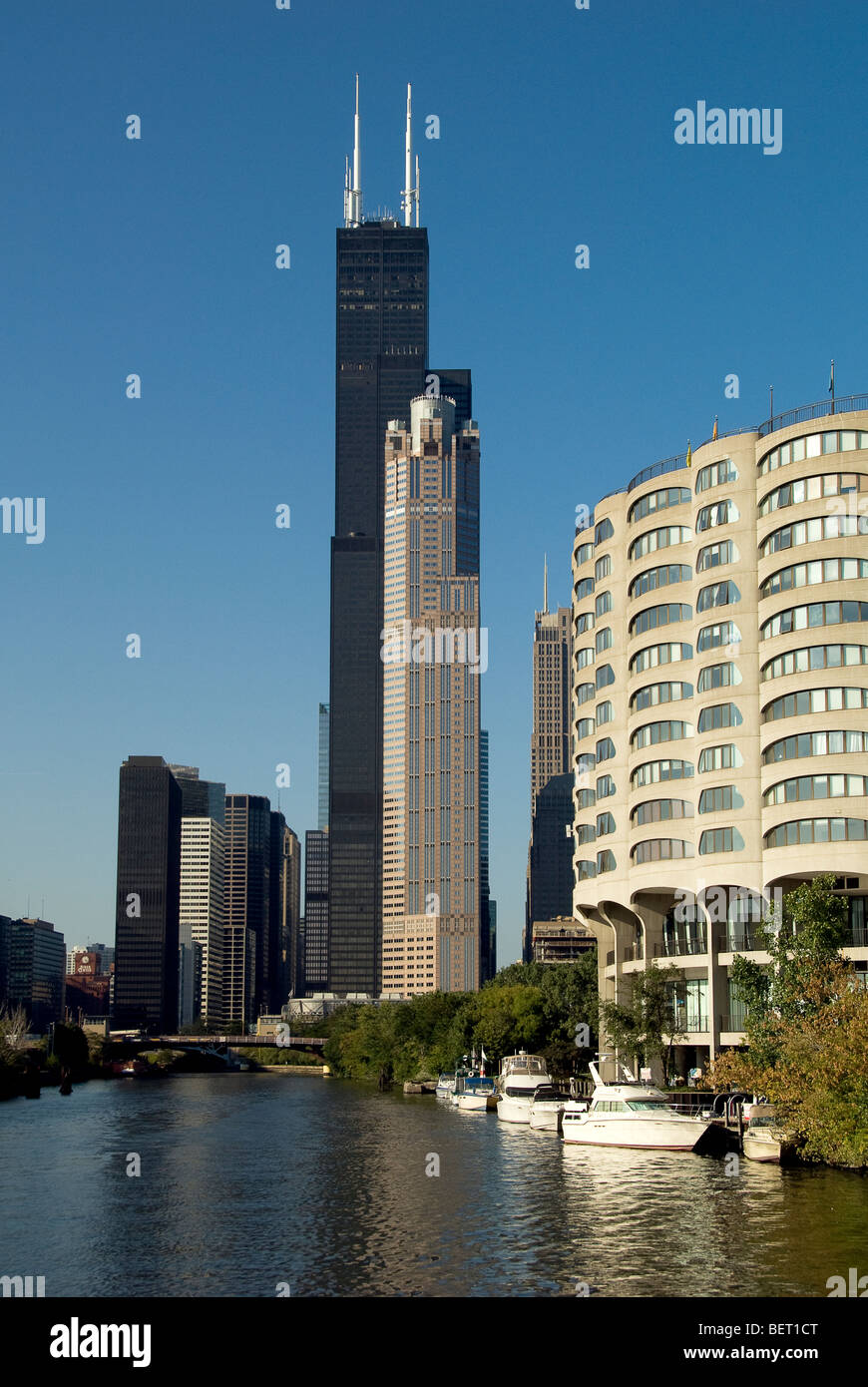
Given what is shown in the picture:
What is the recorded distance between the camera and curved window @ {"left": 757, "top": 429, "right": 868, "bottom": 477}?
113 metres

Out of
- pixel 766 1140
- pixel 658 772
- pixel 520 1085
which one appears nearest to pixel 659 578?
pixel 658 772

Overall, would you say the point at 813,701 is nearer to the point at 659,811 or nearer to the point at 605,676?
the point at 659,811

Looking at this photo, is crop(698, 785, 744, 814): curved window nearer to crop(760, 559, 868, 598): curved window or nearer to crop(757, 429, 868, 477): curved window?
crop(760, 559, 868, 598): curved window

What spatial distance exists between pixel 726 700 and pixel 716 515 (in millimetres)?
15736

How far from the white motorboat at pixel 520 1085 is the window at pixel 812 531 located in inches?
1838

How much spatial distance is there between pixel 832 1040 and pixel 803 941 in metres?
21.2

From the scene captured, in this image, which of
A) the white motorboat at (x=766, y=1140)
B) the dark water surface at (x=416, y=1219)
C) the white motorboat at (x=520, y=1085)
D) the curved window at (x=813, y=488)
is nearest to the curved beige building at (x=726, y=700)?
the curved window at (x=813, y=488)

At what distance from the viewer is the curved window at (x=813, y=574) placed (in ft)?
361

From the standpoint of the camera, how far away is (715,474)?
123m

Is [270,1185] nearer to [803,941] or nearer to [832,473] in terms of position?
[803,941]

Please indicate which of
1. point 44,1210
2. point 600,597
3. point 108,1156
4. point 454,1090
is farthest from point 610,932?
point 44,1210

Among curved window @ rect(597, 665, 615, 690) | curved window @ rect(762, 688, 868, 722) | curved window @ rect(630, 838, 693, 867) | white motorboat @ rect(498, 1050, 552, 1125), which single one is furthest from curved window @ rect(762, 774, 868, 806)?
white motorboat @ rect(498, 1050, 552, 1125)

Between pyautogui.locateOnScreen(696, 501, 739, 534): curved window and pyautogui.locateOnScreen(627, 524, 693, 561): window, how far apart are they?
2.56 metres

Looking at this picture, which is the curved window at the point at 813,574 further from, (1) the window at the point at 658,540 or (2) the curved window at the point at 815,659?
(1) the window at the point at 658,540
